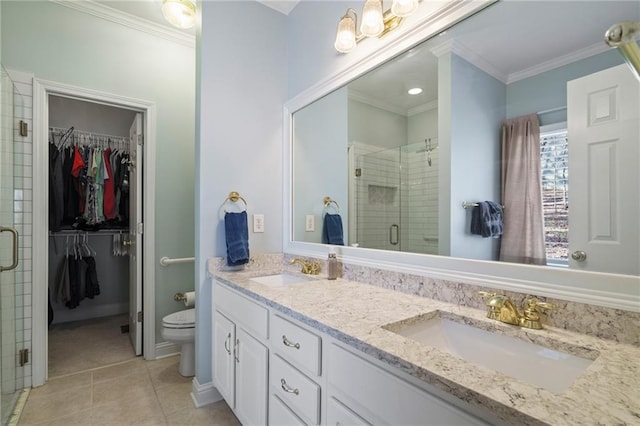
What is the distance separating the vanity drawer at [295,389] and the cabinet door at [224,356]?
44 cm

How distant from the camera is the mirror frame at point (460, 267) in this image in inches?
32.6

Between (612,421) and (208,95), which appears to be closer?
(612,421)

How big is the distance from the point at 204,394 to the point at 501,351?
176cm

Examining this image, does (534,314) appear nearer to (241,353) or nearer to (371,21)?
(241,353)

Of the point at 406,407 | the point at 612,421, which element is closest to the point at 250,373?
the point at 406,407

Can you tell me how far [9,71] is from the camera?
6.53ft

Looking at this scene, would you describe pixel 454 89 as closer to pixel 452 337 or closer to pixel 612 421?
pixel 452 337

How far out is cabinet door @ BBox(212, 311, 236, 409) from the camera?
5.28 feet

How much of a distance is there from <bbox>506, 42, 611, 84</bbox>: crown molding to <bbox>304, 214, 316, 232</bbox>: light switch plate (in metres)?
1.32

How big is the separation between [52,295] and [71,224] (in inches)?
35.0

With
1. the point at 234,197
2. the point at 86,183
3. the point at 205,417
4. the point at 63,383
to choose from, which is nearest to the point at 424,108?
the point at 234,197

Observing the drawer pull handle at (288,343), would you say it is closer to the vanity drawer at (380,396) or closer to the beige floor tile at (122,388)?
the vanity drawer at (380,396)

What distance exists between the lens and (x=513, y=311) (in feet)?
3.08

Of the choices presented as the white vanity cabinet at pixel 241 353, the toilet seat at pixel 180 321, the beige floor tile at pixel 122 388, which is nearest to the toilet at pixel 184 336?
the toilet seat at pixel 180 321
